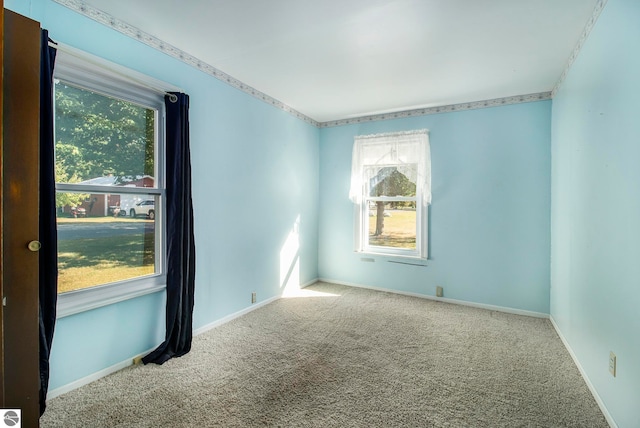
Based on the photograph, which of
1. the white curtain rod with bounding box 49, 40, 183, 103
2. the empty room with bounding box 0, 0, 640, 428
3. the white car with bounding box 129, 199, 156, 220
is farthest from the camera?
the white car with bounding box 129, 199, 156, 220

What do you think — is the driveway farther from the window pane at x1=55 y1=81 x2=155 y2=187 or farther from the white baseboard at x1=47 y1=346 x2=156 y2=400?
the white baseboard at x1=47 y1=346 x2=156 y2=400

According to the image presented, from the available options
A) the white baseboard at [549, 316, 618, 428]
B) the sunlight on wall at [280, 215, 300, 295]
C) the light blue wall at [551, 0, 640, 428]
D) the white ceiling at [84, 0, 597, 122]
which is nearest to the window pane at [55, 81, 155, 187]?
the white ceiling at [84, 0, 597, 122]

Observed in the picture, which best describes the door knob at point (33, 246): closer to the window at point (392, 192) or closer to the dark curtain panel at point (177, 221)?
the dark curtain panel at point (177, 221)

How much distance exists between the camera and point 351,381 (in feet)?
6.73

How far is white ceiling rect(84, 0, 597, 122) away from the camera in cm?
194

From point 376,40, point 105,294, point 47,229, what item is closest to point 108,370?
point 105,294

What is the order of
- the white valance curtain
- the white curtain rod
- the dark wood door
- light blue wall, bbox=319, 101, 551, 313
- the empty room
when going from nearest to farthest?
the dark wood door, the empty room, the white curtain rod, light blue wall, bbox=319, 101, 551, 313, the white valance curtain

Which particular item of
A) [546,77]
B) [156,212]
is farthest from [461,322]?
[156,212]

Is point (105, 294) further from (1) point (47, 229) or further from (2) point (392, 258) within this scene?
(2) point (392, 258)

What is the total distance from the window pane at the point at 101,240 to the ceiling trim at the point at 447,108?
2981 millimetres

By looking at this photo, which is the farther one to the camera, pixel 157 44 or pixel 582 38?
pixel 157 44

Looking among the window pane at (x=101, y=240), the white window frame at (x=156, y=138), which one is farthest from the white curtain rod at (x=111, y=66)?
the window pane at (x=101, y=240)

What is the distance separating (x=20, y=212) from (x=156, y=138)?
124cm

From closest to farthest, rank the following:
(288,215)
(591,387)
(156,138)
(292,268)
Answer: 1. (591,387)
2. (156,138)
3. (288,215)
4. (292,268)
